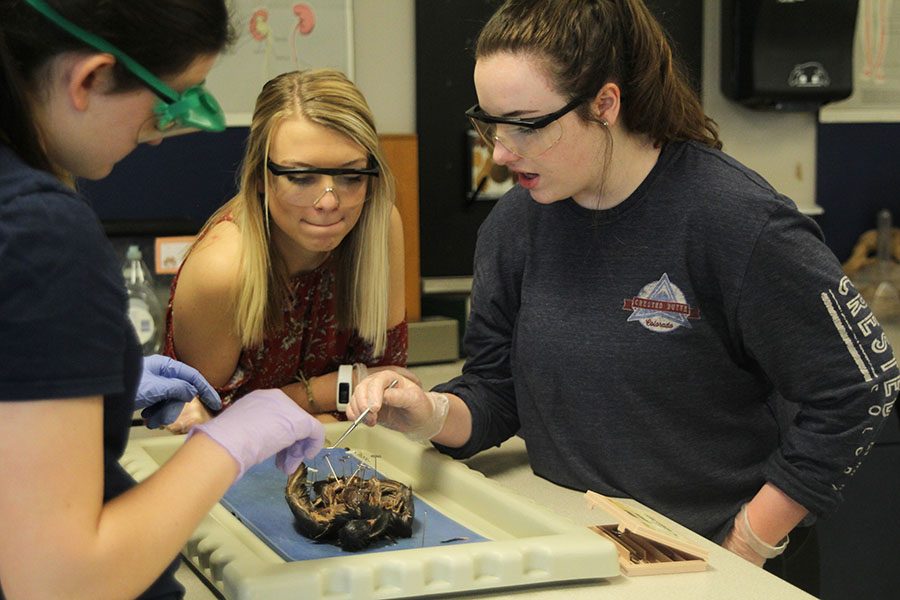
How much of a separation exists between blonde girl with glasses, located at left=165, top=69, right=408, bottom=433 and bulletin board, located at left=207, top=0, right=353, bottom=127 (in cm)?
78

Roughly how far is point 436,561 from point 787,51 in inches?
94.3

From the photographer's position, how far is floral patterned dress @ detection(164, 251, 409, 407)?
2088mm

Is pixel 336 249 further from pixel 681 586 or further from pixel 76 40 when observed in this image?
pixel 76 40

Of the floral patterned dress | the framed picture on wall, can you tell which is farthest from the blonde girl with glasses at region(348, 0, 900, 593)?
the framed picture on wall

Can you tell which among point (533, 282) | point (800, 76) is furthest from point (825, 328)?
point (800, 76)

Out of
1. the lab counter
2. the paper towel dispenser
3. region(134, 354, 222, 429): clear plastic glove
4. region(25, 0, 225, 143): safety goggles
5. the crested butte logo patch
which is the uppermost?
the paper towel dispenser

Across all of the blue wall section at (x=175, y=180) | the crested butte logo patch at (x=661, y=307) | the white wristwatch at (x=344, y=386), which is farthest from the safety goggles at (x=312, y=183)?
the blue wall section at (x=175, y=180)

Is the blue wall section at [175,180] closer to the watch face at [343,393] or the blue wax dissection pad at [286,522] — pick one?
the watch face at [343,393]

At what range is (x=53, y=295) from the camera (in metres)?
0.85

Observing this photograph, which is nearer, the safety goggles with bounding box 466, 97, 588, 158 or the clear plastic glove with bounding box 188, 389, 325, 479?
the clear plastic glove with bounding box 188, 389, 325, 479

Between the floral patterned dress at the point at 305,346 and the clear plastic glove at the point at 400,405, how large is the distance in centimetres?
48

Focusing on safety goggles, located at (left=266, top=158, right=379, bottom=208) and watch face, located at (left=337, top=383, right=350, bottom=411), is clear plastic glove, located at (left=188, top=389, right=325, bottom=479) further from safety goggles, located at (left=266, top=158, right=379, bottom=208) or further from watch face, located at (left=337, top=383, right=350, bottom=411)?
safety goggles, located at (left=266, top=158, right=379, bottom=208)

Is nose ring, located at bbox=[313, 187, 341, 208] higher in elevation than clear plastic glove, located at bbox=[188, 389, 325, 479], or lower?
higher

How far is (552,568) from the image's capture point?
1.24 m
